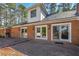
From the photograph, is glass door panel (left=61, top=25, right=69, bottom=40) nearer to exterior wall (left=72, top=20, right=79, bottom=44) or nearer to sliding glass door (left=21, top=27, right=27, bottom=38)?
exterior wall (left=72, top=20, right=79, bottom=44)

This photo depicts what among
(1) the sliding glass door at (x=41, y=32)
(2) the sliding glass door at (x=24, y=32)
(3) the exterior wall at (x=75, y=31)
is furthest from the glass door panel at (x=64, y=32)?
(2) the sliding glass door at (x=24, y=32)

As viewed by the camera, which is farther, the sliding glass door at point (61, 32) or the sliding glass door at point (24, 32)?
the sliding glass door at point (24, 32)

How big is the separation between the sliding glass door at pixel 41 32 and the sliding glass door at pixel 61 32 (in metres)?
1.22

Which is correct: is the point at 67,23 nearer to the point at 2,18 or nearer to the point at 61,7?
the point at 61,7

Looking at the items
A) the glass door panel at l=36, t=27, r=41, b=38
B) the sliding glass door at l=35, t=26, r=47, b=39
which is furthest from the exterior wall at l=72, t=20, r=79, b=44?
the glass door panel at l=36, t=27, r=41, b=38

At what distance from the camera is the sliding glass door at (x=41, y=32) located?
1438 cm

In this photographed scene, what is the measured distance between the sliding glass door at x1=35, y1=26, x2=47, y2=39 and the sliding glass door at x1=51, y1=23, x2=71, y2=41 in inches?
48.1

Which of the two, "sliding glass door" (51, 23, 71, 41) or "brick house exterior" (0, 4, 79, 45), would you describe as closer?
"brick house exterior" (0, 4, 79, 45)

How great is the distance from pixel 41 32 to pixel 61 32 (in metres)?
2.95

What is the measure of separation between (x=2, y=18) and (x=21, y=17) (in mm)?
5436

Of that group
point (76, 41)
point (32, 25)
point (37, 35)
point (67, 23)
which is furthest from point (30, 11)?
point (76, 41)

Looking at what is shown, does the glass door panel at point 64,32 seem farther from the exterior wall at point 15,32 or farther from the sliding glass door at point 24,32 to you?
the exterior wall at point 15,32

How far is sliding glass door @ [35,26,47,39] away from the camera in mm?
14383

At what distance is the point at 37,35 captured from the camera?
15414mm
